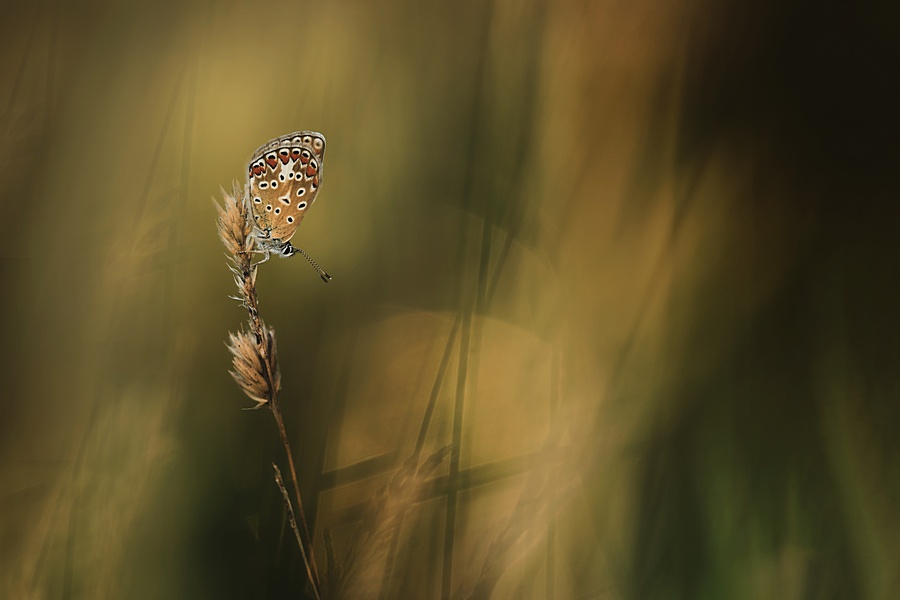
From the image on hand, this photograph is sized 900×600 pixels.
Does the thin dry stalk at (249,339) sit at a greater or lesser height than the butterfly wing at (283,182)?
lesser

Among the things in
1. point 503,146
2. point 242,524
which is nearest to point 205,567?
point 242,524

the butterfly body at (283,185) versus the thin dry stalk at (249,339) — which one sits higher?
the butterfly body at (283,185)

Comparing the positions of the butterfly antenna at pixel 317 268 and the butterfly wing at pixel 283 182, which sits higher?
the butterfly wing at pixel 283 182

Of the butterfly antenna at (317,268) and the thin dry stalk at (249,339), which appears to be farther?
the butterfly antenna at (317,268)

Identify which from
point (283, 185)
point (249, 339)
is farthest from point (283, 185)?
point (249, 339)

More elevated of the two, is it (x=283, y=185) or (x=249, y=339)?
(x=283, y=185)

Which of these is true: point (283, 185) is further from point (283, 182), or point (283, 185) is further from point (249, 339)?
point (249, 339)

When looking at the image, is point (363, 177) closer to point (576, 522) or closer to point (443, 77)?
point (443, 77)

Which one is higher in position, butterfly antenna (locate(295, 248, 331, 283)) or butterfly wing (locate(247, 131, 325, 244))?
butterfly wing (locate(247, 131, 325, 244))
